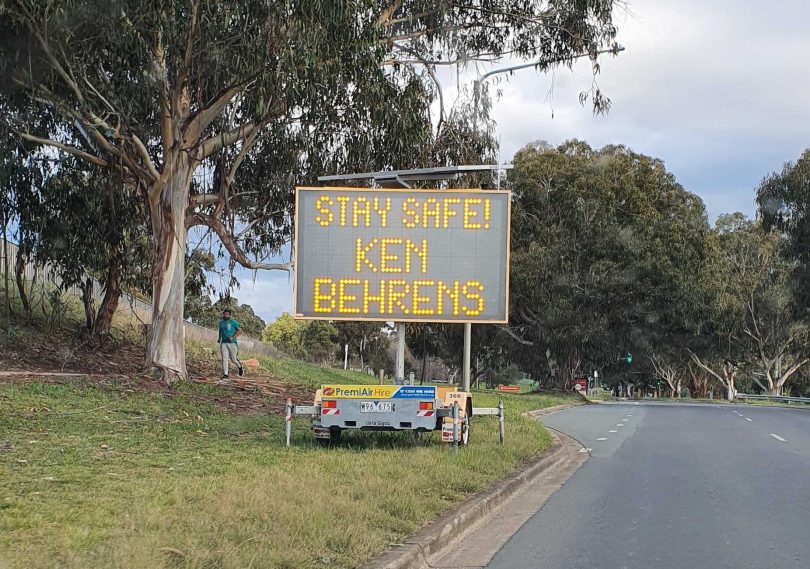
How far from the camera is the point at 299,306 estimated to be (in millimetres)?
13008

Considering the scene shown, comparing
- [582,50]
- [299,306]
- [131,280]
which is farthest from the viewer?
[131,280]

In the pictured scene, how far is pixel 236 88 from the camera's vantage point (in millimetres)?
18391

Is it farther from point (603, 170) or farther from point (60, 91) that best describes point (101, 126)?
point (603, 170)

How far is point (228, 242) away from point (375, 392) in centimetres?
1142

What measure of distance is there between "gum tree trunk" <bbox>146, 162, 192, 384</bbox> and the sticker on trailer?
8972 mm

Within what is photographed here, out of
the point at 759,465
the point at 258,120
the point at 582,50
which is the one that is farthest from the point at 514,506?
the point at 582,50

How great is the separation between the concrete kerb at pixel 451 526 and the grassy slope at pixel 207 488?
132 millimetres

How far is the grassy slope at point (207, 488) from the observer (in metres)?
6.04

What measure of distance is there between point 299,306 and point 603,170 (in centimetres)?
3249

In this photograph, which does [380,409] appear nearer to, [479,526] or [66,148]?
[479,526]

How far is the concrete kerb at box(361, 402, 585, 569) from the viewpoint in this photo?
670cm

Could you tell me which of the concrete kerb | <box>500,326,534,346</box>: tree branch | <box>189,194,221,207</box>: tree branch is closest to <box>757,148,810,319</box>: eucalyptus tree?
<box>500,326,534,346</box>: tree branch

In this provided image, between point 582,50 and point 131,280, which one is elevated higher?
point 582,50

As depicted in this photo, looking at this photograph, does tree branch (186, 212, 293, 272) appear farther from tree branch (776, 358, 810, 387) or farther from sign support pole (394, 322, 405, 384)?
tree branch (776, 358, 810, 387)
